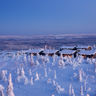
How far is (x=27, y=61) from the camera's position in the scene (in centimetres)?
3256

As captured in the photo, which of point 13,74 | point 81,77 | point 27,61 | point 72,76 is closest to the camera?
point 81,77

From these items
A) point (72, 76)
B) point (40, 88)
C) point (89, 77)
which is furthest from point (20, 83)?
point (89, 77)

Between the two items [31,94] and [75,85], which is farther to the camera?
[75,85]

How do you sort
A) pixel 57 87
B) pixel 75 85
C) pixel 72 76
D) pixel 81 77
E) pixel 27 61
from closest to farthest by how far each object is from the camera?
1. pixel 57 87
2. pixel 75 85
3. pixel 81 77
4. pixel 72 76
5. pixel 27 61

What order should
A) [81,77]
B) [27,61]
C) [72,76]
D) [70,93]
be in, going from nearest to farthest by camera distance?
[70,93] → [81,77] → [72,76] → [27,61]

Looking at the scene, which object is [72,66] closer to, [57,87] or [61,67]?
[61,67]

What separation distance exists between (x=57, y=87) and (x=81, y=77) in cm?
443

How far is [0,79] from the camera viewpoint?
23984mm

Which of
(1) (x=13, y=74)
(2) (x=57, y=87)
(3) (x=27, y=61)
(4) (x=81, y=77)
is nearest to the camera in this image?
(2) (x=57, y=87)

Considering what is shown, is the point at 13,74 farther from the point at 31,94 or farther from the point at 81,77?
the point at 81,77

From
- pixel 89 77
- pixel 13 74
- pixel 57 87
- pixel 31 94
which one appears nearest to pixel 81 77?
pixel 89 77

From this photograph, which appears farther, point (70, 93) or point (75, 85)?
point (75, 85)

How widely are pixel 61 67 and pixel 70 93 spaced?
32.0ft

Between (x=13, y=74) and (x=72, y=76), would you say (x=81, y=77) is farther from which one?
(x=13, y=74)
